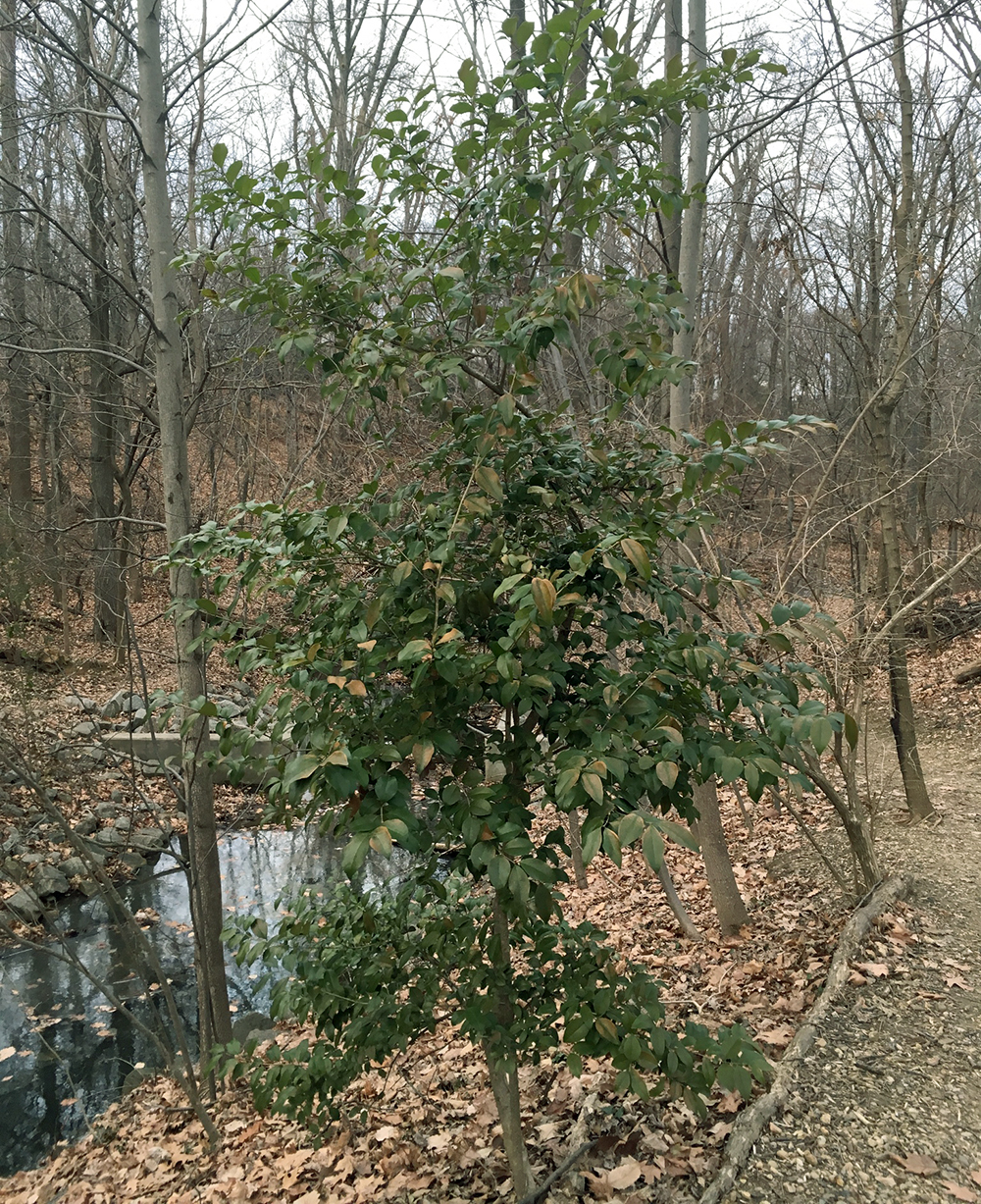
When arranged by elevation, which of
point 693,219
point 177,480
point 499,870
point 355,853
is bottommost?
point 499,870

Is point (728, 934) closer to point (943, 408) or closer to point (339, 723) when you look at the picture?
point (339, 723)

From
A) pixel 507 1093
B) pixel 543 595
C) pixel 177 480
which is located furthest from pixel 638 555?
pixel 177 480

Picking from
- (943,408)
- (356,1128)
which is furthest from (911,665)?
(356,1128)

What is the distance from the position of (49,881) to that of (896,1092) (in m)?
8.02

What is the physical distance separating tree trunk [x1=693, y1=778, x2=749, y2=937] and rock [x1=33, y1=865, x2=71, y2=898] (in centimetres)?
660

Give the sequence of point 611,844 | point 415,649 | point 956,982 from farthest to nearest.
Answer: point 956,982 → point 415,649 → point 611,844

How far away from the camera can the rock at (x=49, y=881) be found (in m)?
8.44

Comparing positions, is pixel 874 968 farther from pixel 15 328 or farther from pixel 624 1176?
Result: pixel 15 328

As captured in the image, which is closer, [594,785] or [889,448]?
[594,785]

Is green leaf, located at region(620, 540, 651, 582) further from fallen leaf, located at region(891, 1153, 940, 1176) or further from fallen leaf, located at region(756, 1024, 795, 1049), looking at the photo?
fallen leaf, located at region(756, 1024, 795, 1049)

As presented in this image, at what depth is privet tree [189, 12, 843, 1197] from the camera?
82.1 inches

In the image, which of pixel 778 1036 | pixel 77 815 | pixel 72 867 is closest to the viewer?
pixel 778 1036

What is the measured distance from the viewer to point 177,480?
4727 millimetres

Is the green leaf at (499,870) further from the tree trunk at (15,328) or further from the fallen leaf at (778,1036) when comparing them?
the tree trunk at (15,328)
